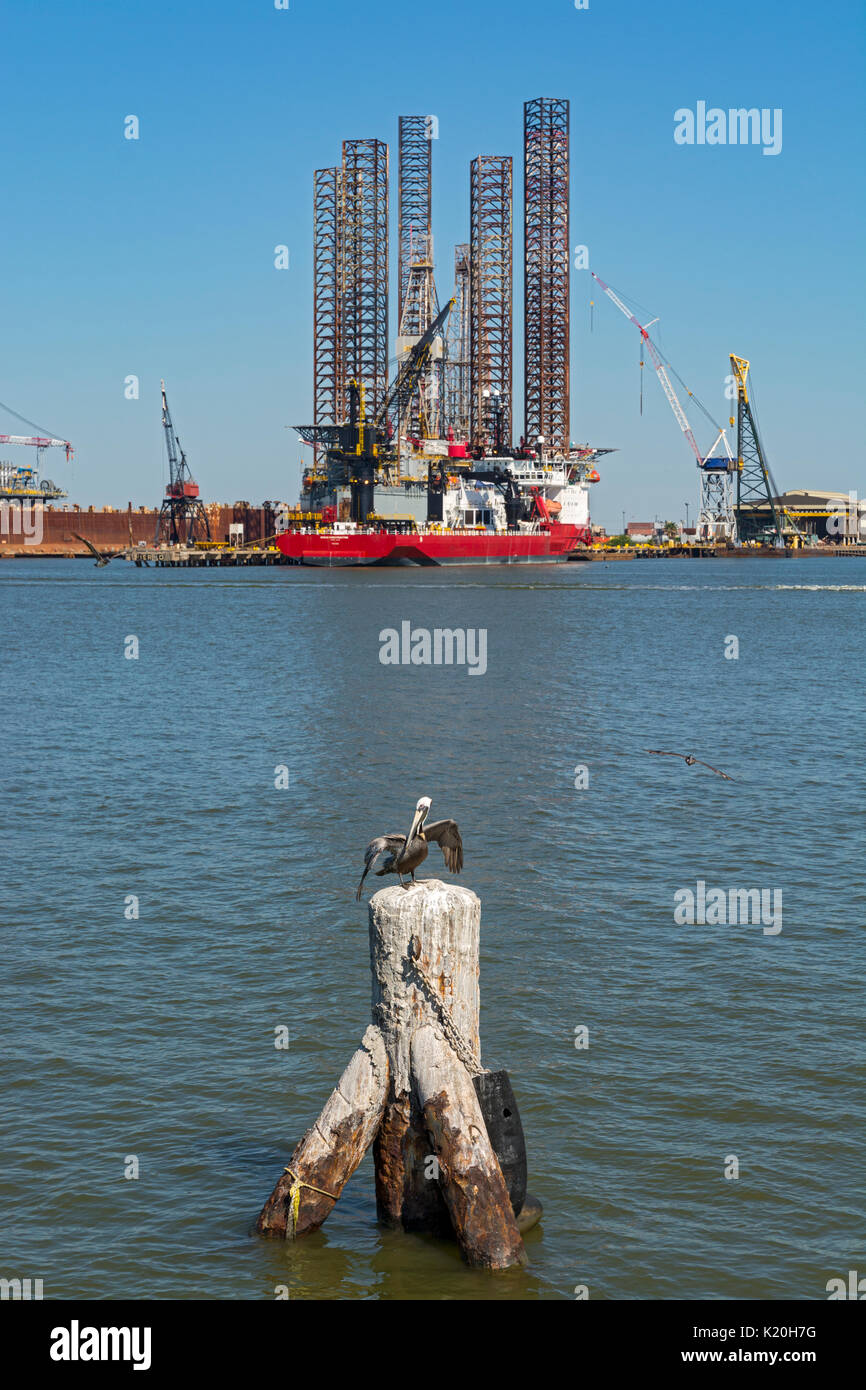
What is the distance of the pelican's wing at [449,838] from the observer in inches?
423

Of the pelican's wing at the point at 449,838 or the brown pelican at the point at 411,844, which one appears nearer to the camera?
the brown pelican at the point at 411,844

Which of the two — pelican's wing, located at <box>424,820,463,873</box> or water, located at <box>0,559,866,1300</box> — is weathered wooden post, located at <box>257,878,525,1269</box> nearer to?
water, located at <box>0,559,866,1300</box>

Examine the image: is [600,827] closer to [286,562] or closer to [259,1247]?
[259,1247]

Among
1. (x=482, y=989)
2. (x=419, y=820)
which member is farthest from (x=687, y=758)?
(x=419, y=820)

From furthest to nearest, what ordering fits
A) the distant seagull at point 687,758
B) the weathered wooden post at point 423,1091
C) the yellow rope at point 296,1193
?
the distant seagull at point 687,758
the yellow rope at point 296,1193
the weathered wooden post at point 423,1091

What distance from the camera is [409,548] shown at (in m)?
148

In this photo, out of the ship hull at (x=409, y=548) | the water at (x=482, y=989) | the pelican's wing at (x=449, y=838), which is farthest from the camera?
the ship hull at (x=409, y=548)

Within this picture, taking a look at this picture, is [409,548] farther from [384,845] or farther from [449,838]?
[384,845]

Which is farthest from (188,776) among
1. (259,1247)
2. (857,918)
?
(259,1247)

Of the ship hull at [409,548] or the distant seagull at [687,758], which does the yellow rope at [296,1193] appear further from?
the ship hull at [409,548]

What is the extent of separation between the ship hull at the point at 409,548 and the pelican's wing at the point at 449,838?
13622 centimetres

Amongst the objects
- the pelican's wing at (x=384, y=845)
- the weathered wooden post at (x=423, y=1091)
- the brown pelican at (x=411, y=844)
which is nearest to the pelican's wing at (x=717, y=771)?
the brown pelican at (x=411, y=844)

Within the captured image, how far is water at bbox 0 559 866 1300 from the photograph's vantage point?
1062cm
